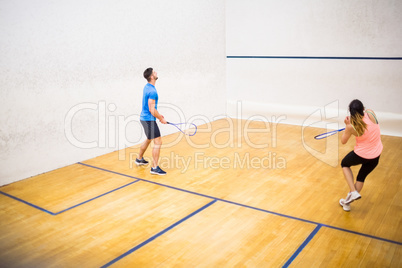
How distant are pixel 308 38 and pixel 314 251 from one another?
4.05 metres

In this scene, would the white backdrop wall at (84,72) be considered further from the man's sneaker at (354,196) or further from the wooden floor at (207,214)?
the man's sneaker at (354,196)

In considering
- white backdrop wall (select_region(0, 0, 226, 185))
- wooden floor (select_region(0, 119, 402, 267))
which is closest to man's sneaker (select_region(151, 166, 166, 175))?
wooden floor (select_region(0, 119, 402, 267))

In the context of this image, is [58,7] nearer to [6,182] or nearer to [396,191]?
[6,182]

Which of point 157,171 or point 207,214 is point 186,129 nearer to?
point 157,171

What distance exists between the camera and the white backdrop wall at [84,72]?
11.8 ft

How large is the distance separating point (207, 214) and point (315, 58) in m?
3.66

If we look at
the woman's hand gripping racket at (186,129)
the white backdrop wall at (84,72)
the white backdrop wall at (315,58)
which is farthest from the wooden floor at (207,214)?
the white backdrop wall at (315,58)

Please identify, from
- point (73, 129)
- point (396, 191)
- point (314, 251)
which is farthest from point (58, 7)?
point (396, 191)

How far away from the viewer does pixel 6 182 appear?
143 inches

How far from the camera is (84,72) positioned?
419 centimetres

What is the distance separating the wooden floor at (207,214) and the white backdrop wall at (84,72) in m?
0.27

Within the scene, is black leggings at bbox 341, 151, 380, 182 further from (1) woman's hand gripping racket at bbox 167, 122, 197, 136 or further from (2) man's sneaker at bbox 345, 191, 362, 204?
(1) woman's hand gripping racket at bbox 167, 122, 197, 136

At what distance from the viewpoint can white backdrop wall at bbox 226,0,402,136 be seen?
5090 mm

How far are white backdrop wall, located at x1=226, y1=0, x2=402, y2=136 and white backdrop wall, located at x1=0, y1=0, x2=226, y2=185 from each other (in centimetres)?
95
